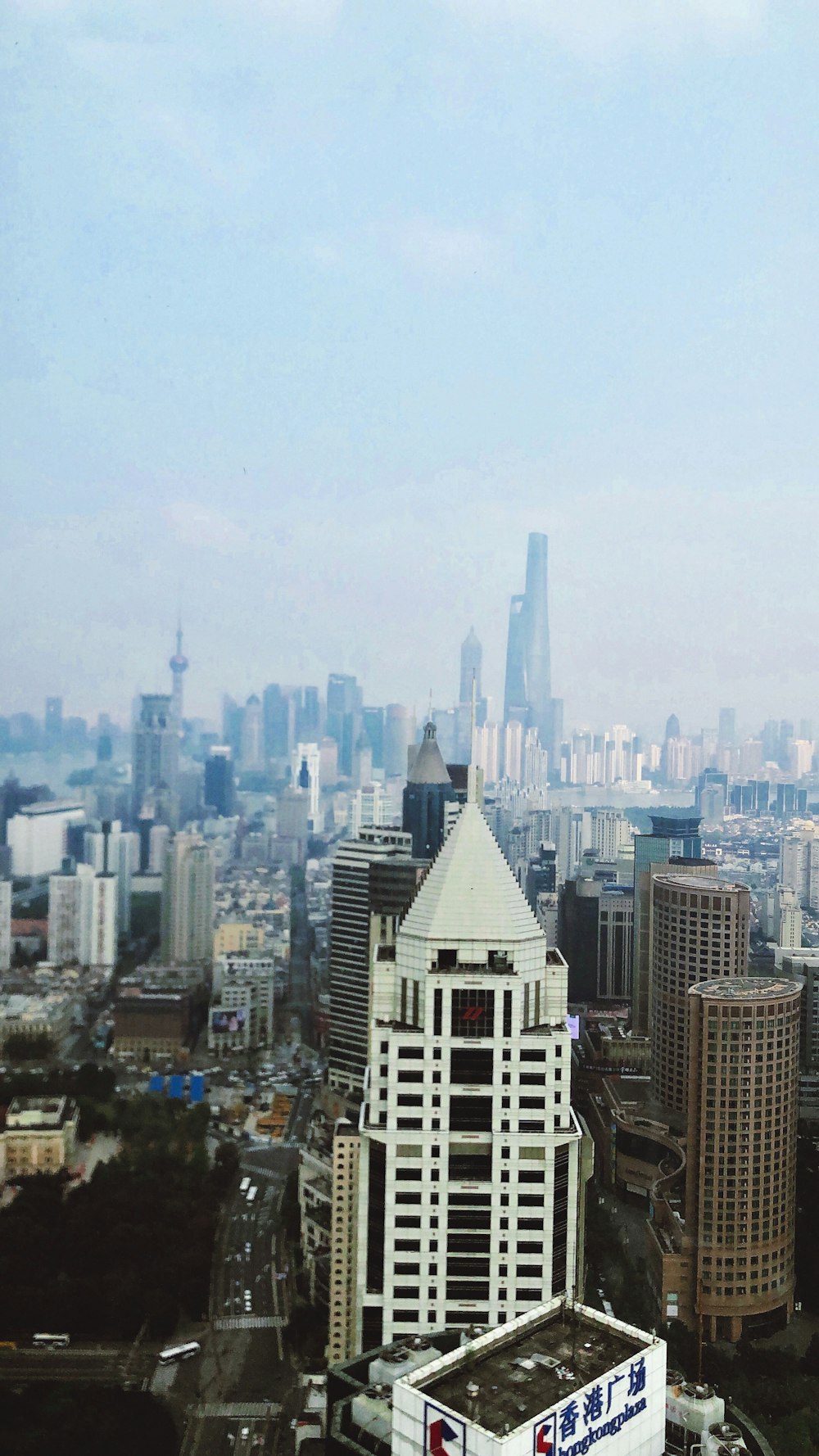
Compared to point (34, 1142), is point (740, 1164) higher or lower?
higher

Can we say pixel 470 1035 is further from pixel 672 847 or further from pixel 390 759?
pixel 390 759

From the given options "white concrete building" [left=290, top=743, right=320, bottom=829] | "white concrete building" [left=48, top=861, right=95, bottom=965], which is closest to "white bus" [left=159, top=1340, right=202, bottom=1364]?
"white concrete building" [left=290, top=743, right=320, bottom=829]

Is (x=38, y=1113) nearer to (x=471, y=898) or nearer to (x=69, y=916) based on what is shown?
(x=69, y=916)

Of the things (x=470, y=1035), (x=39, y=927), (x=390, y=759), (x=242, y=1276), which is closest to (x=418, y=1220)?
(x=470, y=1035)

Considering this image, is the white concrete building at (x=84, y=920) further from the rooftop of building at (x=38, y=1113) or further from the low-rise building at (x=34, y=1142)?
the low-rise building at (x=34, y=1142)

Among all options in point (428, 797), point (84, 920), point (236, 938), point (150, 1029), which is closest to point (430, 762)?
point (428, 797)

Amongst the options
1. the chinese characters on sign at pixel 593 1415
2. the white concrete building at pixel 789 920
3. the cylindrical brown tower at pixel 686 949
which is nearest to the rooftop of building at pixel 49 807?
the cylindrical brown tower at pixel 686 949

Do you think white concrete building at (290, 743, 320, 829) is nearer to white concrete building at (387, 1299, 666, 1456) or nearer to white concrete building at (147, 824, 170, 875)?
white concrete building at (147, 824, 170, 875)

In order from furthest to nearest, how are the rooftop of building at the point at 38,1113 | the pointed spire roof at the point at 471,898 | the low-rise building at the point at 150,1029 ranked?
the low-rise building at the point at 150,1029
the rooftop of building at the point at 38,1113
the pointed spire roof at the point at 471,898
